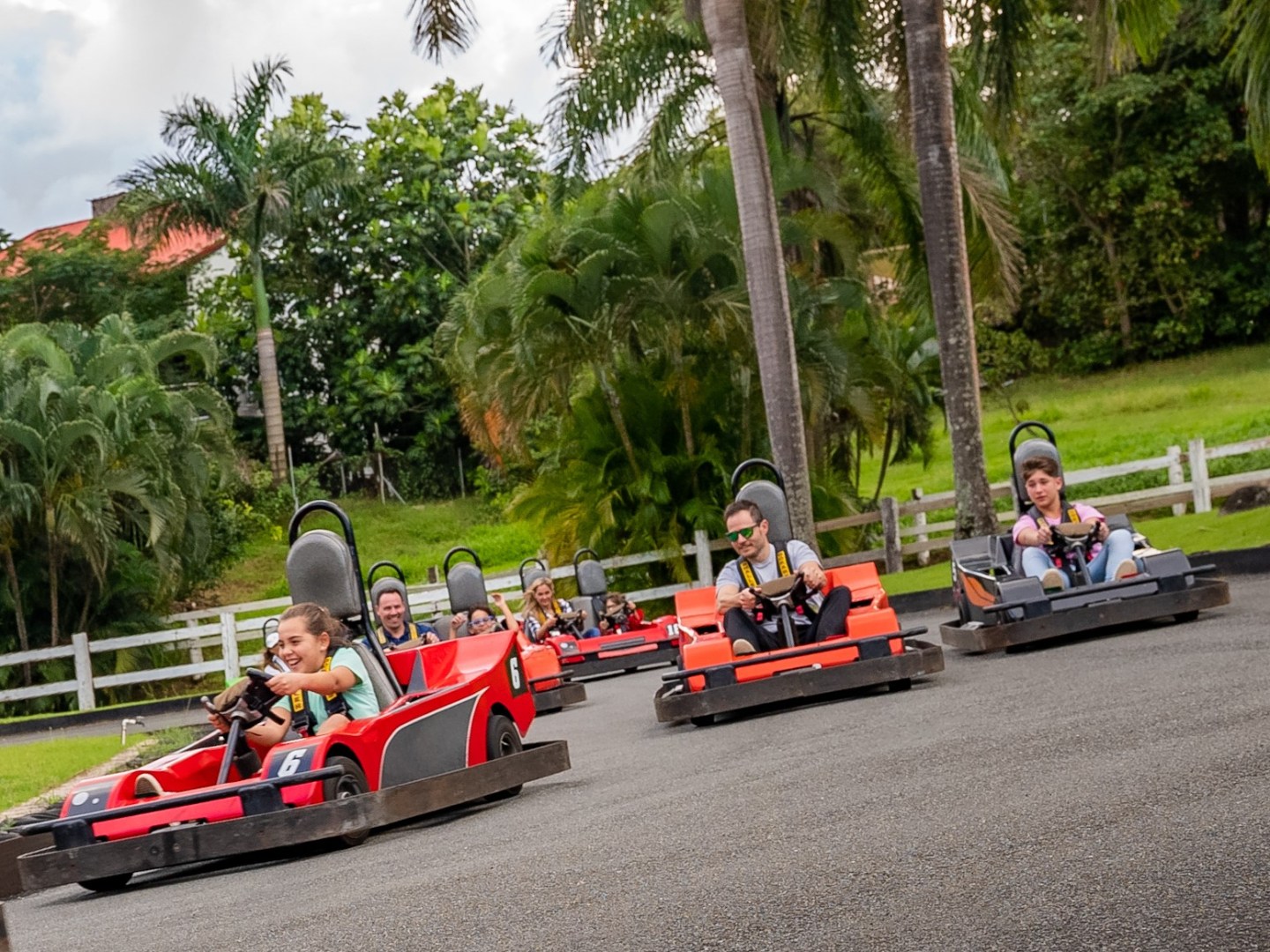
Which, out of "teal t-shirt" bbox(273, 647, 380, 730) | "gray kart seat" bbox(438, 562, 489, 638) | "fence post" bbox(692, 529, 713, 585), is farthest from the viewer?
"fence post" bbox(692, 529, 713, 585)

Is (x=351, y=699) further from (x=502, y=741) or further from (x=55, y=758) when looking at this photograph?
(x=55, y=758)

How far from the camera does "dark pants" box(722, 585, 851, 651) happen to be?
991 cm

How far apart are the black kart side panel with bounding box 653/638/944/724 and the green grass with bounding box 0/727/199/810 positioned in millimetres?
4282

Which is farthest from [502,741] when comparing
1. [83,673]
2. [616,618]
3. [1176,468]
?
[1176,468]

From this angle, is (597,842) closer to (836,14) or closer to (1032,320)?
(836,14)

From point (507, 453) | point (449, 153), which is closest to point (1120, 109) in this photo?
point (449, 153)

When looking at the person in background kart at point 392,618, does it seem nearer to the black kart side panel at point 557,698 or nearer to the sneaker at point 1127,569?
the black kart side panel at point 557,698

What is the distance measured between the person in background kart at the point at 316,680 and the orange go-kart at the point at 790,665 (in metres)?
2.56

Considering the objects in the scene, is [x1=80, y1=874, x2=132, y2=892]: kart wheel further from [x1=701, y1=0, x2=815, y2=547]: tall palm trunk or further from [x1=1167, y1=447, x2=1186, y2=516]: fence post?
[x1=1167, y1=447, x2=1186, y2=516]: fence post

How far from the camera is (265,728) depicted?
718cm

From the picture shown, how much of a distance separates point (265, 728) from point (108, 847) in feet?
3.04

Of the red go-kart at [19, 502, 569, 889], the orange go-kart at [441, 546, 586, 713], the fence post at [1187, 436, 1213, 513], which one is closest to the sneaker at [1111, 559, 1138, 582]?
the red go-kart at [19, 502, 569, 889]

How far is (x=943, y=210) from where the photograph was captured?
1681 cm

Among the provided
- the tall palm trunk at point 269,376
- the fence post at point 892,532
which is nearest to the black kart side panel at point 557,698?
the fence post at point 892,532
